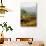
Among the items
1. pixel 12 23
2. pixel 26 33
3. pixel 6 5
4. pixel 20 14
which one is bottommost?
pixel 26 33

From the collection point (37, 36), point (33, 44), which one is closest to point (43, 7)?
point (37, 36)

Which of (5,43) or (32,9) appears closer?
(5,43)

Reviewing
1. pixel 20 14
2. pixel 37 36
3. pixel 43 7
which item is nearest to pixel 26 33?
pixel 37 36

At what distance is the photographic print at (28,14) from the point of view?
248cm

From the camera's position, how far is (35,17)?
98.4 inches

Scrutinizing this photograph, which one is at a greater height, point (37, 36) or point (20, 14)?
point (20, 14)

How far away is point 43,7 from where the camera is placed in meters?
2.50

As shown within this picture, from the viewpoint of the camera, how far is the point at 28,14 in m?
2.49

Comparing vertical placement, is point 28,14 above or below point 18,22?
above

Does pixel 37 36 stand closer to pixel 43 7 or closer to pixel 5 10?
pixel 43 7

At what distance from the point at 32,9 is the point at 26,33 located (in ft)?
1.64

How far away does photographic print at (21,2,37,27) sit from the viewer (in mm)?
2484

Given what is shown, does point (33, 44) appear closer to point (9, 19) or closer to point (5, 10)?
point (9, 19)

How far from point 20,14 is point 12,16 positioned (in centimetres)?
17
